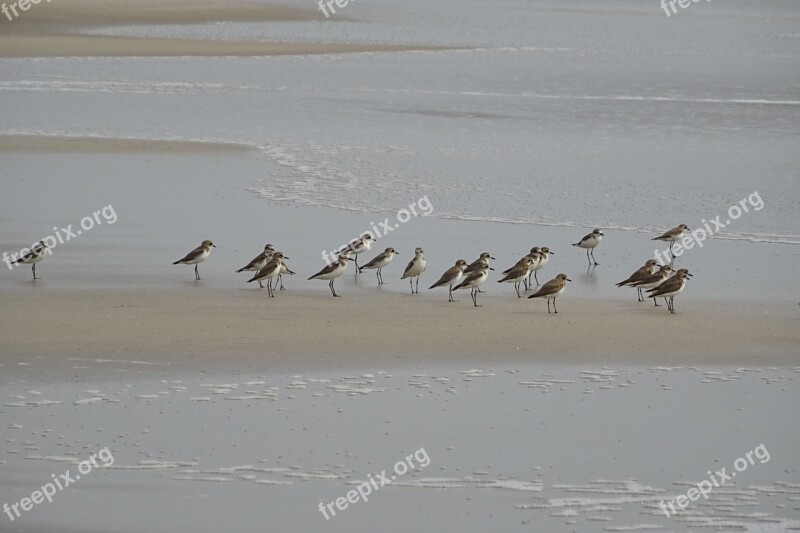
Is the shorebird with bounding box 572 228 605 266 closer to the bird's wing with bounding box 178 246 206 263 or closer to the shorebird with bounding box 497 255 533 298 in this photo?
the shorebird with bounding box 497 255 533 298

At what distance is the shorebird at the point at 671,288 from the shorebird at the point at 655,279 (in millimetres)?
280

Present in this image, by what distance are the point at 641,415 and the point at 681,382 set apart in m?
1.07

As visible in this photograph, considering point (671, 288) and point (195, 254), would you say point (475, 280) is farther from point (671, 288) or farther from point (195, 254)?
point (195, 254)

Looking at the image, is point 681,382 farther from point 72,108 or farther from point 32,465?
point 72,108

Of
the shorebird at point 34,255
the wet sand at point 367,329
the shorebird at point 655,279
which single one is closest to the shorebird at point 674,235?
the shorebird at point 655,279

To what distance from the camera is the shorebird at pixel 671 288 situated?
577 inches

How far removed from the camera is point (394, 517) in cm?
898

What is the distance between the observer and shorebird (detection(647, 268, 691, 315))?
48.1 feet

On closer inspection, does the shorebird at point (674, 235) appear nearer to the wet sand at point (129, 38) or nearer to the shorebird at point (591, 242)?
the shorebird at point (591, 242)

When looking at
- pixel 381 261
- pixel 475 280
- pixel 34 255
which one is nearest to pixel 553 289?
pixel 475 280

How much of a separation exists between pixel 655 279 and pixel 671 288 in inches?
21.7

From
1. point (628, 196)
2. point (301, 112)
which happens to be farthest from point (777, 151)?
point (301, 112)

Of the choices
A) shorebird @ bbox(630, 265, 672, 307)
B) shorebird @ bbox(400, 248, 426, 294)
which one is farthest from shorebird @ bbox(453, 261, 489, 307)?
shorebird @ bbox(630, 265, 672, 307)

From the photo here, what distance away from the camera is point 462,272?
15.2 meters
